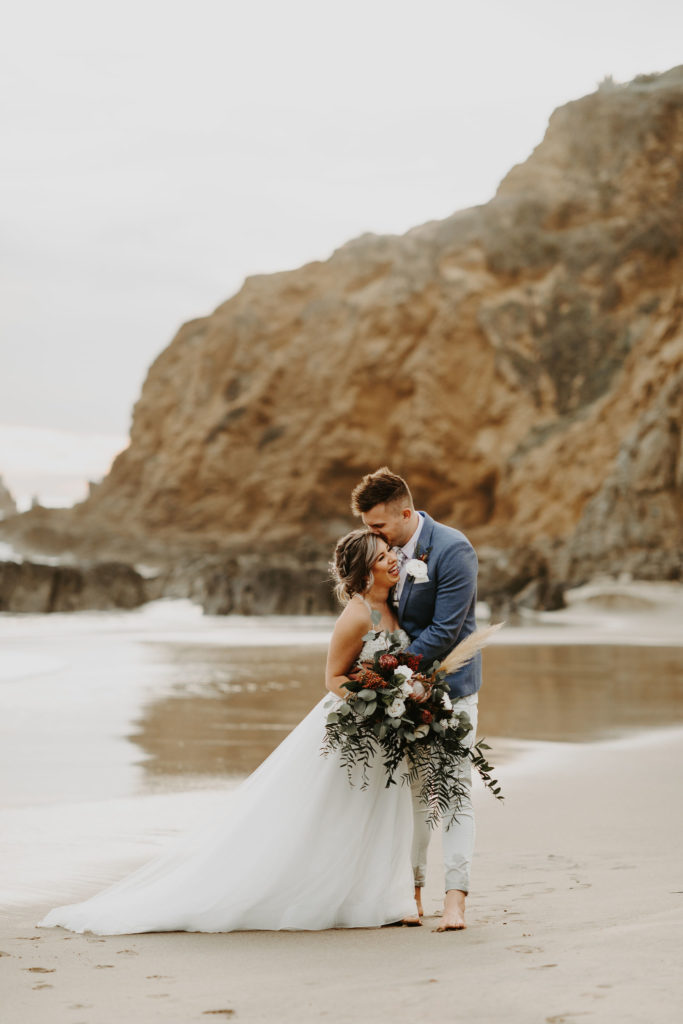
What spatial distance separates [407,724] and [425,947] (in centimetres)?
71

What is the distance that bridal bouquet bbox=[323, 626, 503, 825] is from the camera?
3.79 m

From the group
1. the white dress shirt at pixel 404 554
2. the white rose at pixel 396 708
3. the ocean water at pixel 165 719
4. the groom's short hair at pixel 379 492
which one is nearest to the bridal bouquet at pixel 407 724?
the white rose at pixel 396 708

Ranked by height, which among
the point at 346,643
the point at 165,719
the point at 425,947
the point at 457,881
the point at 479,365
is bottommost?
the point at 165,719

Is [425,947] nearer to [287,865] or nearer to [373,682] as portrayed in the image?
[287,865]

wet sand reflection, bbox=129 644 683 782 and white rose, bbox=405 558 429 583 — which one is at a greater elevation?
white rose, bbox=405 558 429 583

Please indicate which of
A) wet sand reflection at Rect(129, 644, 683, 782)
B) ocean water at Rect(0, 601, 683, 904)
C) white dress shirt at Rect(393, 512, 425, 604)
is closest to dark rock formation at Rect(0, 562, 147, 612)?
ocean water at Rect(0, 601, 683, 904)

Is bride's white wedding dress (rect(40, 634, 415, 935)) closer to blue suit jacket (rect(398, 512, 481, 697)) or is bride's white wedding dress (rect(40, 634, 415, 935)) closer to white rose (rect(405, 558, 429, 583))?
blue suit jacket (rect(398, 512, 481, 697))

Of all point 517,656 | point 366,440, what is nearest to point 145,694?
point 517,656

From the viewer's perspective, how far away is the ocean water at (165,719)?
5.45 m

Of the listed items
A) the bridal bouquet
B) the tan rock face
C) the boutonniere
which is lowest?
the bridal bouquet

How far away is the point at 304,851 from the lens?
384cm

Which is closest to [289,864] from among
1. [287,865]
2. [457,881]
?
[287,865]

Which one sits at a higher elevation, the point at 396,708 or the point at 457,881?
the point at 396,708

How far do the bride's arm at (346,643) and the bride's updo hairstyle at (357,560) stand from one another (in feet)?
0.23
